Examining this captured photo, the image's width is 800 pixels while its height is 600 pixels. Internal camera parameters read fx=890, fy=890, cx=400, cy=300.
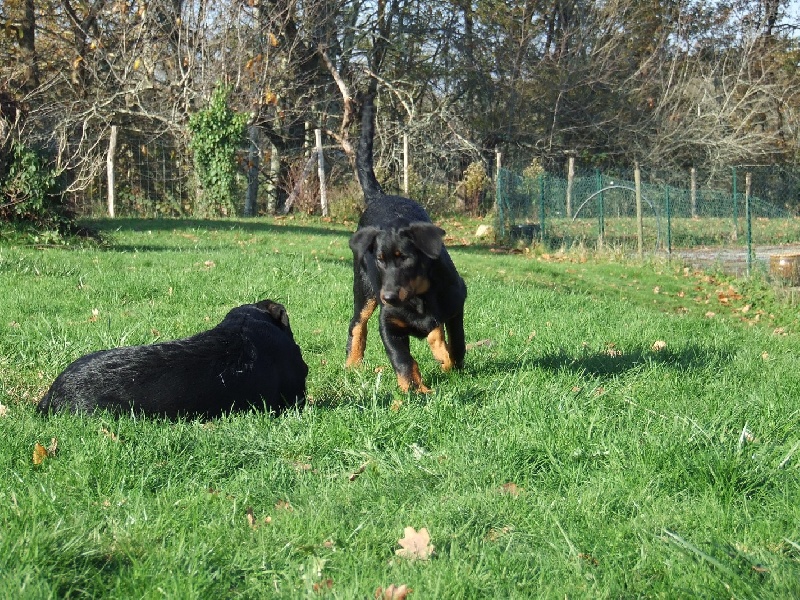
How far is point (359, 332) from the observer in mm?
6953

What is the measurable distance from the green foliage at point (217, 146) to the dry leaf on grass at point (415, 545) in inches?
888

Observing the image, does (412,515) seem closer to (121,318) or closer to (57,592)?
(57,592)

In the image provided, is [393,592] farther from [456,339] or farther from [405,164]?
[405,164]

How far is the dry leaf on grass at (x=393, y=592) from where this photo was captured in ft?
8.99

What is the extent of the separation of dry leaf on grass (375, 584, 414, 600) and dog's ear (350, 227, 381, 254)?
3.60 m

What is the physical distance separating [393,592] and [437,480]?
1.20 m

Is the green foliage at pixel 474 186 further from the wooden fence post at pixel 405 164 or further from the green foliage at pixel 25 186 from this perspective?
the green foliage at pixel 25 186

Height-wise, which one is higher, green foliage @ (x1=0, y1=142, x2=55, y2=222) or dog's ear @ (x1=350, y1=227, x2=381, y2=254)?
green foliage @ (x1=0, y1=142, x2=55, y2=222)

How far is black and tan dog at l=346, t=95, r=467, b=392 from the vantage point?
233 inches

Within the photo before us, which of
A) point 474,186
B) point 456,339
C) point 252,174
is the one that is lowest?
point 456,339

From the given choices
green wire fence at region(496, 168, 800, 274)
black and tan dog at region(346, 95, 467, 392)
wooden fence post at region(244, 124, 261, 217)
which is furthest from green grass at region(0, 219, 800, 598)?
wooden fence post at region(244, 124, 261, 217)

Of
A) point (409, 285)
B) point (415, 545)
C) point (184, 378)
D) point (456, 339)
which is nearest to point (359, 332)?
point (456, 339)

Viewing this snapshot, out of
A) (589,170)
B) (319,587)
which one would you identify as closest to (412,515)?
Result: (319,587)

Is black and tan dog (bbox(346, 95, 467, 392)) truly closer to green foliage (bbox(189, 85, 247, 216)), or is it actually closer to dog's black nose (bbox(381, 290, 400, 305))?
dog's black nose (bbox(381, 290, 400, 305))
